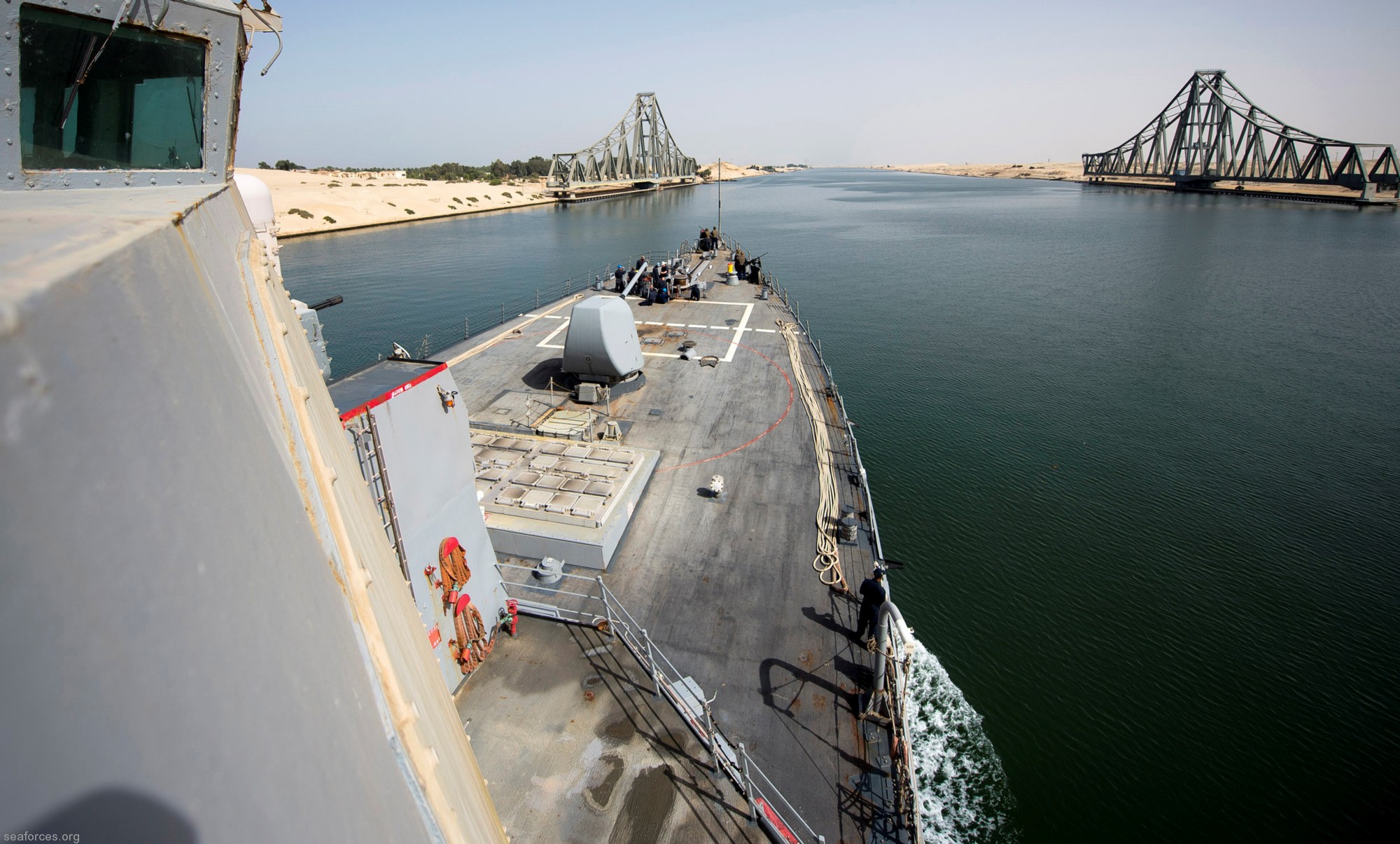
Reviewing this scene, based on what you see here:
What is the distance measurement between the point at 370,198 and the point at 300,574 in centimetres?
11873

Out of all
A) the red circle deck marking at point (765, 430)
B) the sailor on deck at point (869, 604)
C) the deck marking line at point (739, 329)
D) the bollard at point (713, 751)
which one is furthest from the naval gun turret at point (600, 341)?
the bollard at point (713, 751)

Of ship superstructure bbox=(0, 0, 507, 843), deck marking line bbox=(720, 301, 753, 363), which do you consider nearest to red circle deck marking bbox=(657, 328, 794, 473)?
deck marking line bbox=(720, 301, 753, 363)

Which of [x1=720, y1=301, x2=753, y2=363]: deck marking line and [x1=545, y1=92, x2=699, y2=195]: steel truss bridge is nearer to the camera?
[x1=720, y1=301, x2=753, y2=363]: deck marking line

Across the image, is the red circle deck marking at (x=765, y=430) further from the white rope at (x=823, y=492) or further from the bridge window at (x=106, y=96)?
the bridge window at (x=106, y=96)

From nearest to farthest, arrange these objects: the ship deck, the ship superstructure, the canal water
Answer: the ship superstructure
the ship deck
the canal water

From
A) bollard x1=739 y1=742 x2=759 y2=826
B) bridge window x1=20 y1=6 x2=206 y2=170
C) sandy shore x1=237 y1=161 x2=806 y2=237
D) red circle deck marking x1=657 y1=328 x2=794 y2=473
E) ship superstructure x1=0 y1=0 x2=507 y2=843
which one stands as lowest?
bollard x1=739 y1=742 x2=759 y2=826

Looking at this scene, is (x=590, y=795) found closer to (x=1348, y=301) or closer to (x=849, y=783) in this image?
(x=849, y=783)

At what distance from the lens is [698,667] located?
10961 mm

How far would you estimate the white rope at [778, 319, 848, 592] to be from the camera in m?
13.2

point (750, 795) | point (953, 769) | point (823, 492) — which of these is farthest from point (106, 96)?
point (953, 769)

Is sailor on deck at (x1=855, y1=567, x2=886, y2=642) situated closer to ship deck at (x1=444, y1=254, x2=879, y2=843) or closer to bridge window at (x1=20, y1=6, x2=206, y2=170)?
ship deck at (x1=444, y1=254, x2=879, y2=843)

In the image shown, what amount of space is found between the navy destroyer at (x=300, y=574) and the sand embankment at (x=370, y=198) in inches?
2681

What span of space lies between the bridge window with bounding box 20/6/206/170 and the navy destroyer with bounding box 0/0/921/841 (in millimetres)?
19

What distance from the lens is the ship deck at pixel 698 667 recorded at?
8.42 meters
